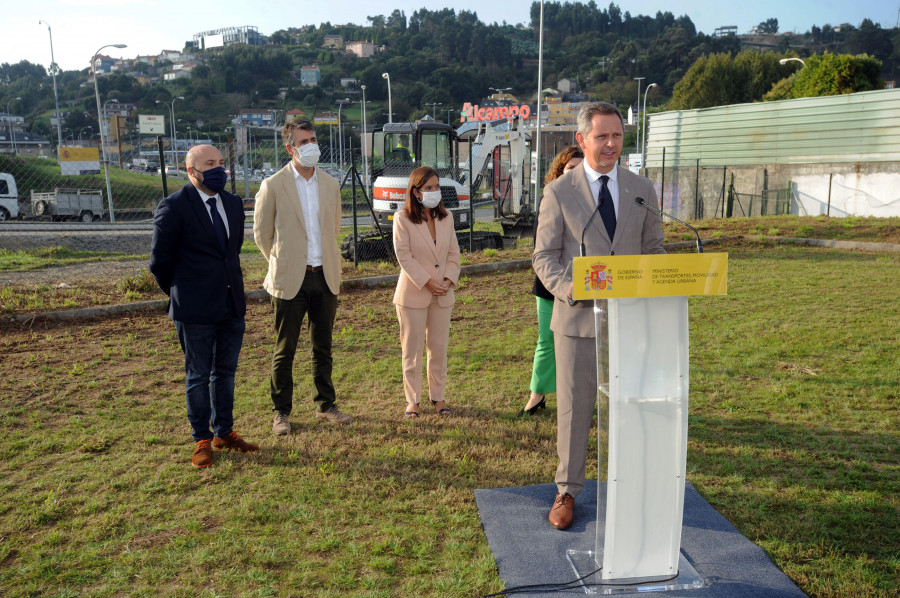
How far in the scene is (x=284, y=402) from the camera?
17.6 ft

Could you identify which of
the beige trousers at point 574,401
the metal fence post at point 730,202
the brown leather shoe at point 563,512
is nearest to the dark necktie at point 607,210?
the beige trousers at point 574,401

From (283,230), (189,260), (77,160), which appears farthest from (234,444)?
(77,160)

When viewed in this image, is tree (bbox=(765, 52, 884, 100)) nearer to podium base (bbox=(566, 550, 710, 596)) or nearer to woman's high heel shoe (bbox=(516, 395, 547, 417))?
woman's high heel shoe (bbox=(516, 395, 547, 417))

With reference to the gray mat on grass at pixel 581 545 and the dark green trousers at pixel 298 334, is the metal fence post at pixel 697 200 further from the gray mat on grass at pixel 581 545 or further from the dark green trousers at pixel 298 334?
the gray mat on grass at pixel 581 545

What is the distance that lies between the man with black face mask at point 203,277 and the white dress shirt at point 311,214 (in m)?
0.51

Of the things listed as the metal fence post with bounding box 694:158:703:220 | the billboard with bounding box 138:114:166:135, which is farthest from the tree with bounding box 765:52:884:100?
the billboard with bounding box 138:114:166:135

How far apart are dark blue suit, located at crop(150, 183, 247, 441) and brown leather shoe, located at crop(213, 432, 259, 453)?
0.04 m

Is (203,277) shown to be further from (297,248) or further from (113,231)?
(113,231)

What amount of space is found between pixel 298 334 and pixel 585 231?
262cm

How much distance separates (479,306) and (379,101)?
140 metres

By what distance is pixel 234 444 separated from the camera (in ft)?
16.2

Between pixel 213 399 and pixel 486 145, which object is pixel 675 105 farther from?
pixel 213 399

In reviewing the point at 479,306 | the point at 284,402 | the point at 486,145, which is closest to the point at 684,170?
the point at 486,145

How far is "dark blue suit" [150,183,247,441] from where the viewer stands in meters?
4.54
